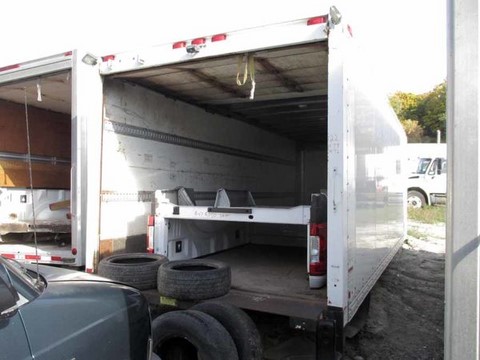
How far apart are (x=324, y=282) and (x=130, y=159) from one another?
2.54m

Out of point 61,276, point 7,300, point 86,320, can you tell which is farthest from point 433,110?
point 7,300

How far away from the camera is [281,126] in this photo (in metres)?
8.85

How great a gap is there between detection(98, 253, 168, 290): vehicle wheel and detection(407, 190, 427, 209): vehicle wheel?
59.2 feet

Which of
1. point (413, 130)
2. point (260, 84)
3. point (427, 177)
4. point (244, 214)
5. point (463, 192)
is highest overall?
point (413, 130)

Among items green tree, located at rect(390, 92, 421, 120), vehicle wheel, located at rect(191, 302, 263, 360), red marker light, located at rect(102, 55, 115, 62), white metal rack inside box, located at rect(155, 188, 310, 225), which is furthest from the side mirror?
green tree, located at rect(390, 92, 421, 120)

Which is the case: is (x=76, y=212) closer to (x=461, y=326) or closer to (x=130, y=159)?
(x=130, y=159)

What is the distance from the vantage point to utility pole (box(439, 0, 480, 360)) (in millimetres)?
2025

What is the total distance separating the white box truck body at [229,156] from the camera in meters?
3.52

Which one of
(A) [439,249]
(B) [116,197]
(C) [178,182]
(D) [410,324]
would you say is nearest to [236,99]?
(C) [178,182]

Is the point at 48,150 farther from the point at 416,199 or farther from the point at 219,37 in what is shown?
the point at 416,199

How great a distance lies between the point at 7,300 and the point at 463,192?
81.7 inches

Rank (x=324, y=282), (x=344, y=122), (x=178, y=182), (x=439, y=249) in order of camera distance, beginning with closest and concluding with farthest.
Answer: (x=344, y=122), (x=324, y=282), (x=178, y=182), (x=439, y=249)

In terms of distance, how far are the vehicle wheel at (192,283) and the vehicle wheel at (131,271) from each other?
246mm

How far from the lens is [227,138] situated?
24.0ft
